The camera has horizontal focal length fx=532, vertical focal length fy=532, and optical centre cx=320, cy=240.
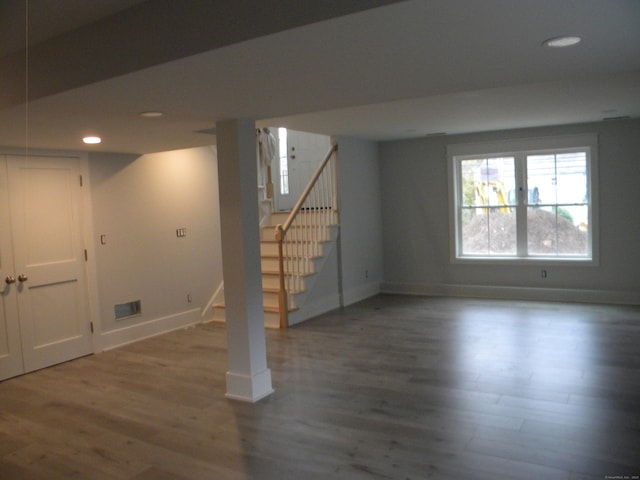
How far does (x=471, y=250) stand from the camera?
7816 mm

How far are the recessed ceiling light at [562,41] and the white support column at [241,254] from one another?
223 cm

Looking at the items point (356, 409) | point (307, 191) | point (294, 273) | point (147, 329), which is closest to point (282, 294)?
point (294, 273)

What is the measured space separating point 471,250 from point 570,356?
129 inches

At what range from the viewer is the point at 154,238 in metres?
6.23

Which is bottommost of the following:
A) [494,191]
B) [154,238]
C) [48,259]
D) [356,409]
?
[356,409]

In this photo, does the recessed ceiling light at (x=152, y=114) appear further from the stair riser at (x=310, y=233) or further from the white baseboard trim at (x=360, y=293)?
the white baseboard trim at (x=360, y=293)

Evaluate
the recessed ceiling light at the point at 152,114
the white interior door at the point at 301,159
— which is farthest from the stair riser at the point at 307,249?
the recessed ceiling light at the point at 152,114

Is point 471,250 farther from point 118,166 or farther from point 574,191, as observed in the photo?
point 118,166

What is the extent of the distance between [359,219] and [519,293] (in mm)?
2443

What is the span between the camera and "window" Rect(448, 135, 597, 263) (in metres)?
7.06

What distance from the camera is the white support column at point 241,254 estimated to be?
390 centimetres

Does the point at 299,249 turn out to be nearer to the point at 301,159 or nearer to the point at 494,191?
the point at 301,159

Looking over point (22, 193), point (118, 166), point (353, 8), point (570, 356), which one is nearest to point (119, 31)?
point (353, 8)

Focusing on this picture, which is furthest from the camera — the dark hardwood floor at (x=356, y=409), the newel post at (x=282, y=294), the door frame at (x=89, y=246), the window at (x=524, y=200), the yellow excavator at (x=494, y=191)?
the yellow excavator at (x=494, y=191)
